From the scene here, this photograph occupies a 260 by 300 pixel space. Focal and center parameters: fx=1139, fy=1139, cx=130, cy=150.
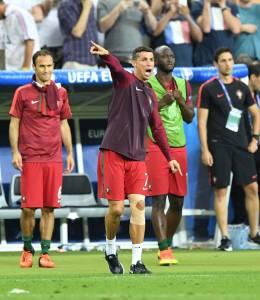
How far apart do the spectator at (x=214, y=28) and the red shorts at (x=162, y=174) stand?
4.31 meters

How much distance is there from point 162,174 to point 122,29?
4534 mm

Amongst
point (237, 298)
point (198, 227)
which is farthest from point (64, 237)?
point (237, 298)

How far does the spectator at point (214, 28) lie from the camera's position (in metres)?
17.1

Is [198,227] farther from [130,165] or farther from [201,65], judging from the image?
[130,165]

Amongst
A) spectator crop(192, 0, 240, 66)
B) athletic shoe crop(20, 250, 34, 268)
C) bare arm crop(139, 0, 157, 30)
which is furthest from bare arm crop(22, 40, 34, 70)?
athletic shoe crop(20, 250, 34, 268)

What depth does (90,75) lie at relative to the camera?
50.4ft

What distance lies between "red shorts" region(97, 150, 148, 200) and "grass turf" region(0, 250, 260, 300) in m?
0.77

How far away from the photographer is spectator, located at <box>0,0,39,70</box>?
15852 mm

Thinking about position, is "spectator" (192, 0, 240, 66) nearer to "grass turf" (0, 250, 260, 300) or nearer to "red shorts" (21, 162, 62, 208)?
"grass turf" (0, 250, 260, 300)

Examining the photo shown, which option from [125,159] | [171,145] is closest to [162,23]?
[171,145]

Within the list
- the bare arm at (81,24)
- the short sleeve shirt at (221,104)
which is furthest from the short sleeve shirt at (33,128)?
the bare arm at (81,24)

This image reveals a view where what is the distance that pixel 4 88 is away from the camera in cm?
1559

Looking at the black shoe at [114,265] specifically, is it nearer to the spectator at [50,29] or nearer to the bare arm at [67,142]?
the bare arm at [67,142]

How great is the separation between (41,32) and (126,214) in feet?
9.80
